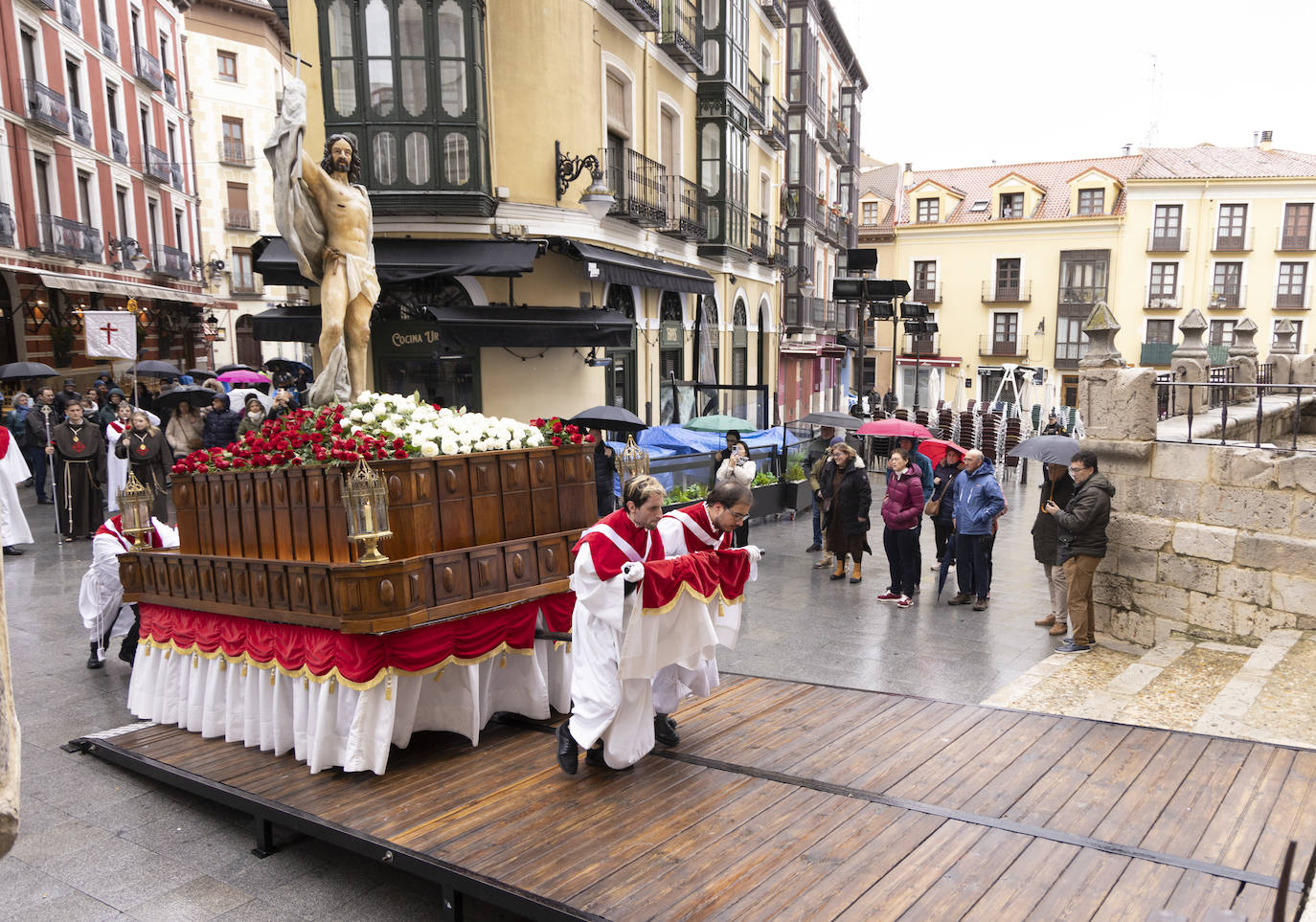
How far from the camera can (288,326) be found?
13375 millimetres

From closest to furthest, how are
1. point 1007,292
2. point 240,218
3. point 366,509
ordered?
point 366,509
point 240,218
point 1007,292

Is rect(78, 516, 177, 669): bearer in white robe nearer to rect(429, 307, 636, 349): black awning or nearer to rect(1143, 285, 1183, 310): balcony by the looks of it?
rect(429, 307, 636, 349): black awning

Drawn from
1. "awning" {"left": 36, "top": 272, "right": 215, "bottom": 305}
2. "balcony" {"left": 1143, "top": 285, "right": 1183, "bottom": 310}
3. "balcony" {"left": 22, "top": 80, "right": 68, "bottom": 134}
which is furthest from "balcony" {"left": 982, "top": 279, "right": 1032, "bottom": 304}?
"balcony" {"left": 22, "top": 80, "right": 68, "bottom": 134}

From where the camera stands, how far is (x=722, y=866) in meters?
3.93

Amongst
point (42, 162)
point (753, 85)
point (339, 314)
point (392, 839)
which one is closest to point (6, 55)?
point (42, 162)

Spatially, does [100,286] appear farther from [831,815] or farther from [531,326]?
[831,815]

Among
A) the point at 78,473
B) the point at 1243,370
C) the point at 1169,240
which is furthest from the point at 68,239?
the point at 1169,240

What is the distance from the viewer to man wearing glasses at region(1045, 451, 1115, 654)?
7590 millimetres

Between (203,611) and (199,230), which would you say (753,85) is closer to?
(203,611)

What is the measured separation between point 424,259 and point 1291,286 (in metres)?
39.6

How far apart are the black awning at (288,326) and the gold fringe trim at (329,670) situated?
26.0 feet

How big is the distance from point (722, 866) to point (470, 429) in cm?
307

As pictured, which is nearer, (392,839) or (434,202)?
(392,839)

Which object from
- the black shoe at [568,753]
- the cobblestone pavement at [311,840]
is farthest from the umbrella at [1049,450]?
the black shoe at [568,753]
